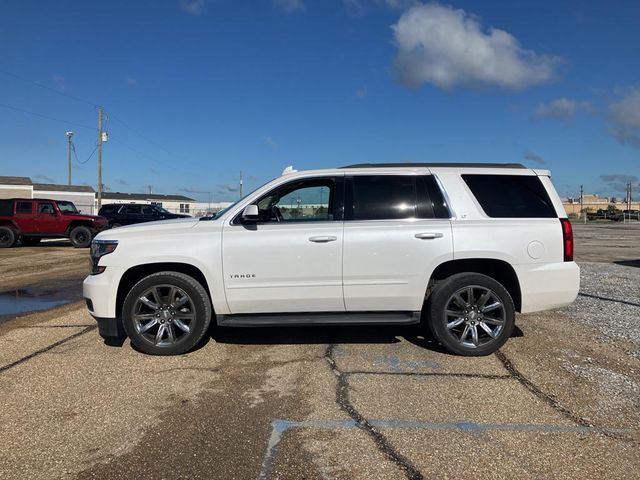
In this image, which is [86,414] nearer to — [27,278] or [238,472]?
[238,472]

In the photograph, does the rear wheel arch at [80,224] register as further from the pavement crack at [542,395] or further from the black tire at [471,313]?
the pavement crack at [542,395]

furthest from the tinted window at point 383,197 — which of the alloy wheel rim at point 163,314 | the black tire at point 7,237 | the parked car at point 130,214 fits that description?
the parked car at point 130,214

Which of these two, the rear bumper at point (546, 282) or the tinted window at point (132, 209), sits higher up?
the tinted window at point (132, 209)

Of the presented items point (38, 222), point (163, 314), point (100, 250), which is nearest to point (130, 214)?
point (38, 222)

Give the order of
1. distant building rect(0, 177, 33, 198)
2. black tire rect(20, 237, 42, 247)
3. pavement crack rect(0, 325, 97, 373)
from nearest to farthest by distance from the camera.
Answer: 1. pavement crack rect(0, 325, 97, 373)
2. black tire rect(20, 237, 42, 247)
3. distant building rect(0, 177, 33, 198)

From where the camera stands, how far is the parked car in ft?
86.3

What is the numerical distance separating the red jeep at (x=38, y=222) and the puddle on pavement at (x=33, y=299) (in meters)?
10.8

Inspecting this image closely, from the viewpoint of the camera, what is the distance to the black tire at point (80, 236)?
19922 millimetres

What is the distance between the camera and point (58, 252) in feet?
59.4

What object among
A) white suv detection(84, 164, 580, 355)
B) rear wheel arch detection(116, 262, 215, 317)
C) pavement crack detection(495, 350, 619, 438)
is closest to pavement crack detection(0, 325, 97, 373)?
white suv detection(84, 164, 580, 355)

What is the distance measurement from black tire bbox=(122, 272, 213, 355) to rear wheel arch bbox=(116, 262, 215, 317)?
122 millimetres

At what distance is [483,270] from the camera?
543 centimetres

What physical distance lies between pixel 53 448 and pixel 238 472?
4.29ft

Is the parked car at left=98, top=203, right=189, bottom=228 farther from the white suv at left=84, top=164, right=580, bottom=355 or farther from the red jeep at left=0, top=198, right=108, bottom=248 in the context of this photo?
the white suv at left=84, top=164, right=580, bottom=355
